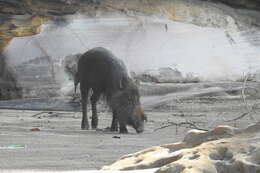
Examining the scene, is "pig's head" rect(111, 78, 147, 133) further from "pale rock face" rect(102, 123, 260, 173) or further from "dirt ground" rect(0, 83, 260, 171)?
"pale rock face" rect(102, 123, 260, 173)

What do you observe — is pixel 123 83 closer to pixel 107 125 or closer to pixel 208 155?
pixel 107 125

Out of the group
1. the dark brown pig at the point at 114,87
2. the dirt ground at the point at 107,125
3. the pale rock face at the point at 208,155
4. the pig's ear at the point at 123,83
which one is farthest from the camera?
the pig's ear at the point at 123,83

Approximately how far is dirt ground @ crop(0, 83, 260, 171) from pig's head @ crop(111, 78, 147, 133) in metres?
0.26

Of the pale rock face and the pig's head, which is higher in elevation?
the pale rock face

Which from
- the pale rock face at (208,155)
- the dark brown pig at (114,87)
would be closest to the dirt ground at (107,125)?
the dark brown pig at (114,87)

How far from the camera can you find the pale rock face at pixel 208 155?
120 inches

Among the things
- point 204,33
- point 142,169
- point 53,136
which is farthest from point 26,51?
point 142,169

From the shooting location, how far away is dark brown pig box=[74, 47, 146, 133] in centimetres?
911

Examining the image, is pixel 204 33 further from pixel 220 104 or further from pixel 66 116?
pixel 66 116

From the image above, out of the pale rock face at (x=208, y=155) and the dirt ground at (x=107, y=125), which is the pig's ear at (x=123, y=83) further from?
the pale rock face at (x=208, y=155)

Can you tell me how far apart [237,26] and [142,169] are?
12.0 m

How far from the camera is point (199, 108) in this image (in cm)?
1213

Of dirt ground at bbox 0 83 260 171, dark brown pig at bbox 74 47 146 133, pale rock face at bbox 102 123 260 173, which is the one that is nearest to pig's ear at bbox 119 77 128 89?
dark brown pig at bbox 74 47 146 133

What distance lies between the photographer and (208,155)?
3.18 m
